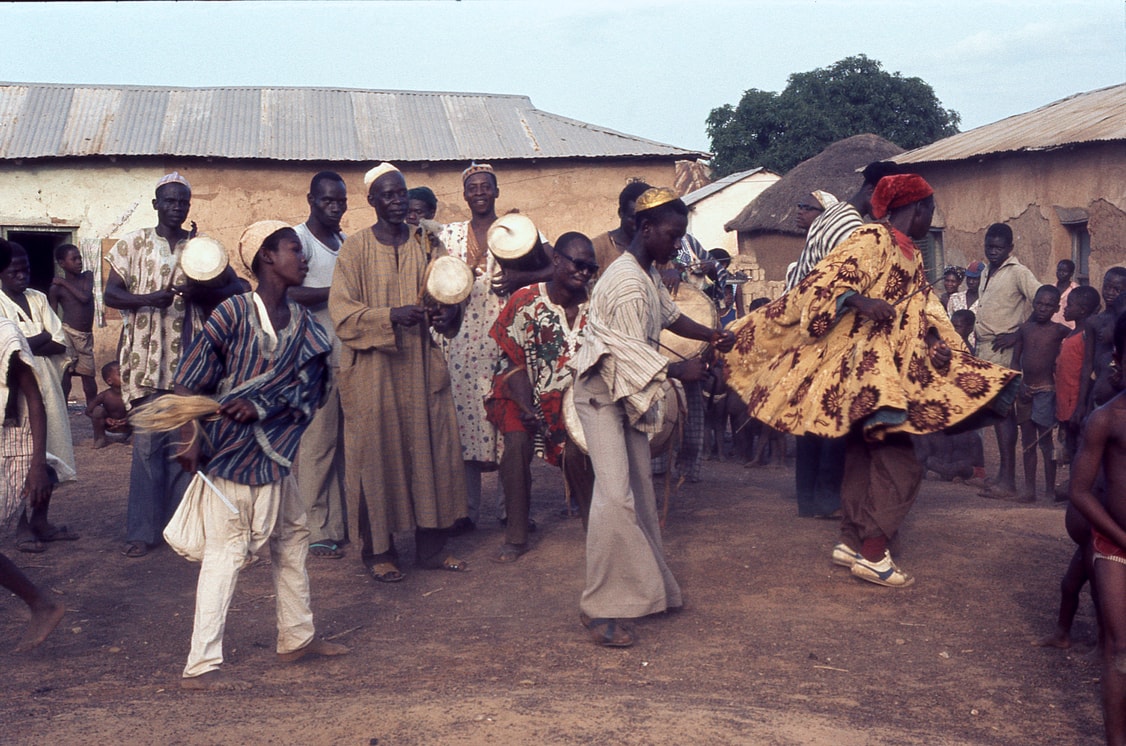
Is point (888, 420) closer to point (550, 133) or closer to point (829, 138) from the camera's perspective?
point (550, 133)

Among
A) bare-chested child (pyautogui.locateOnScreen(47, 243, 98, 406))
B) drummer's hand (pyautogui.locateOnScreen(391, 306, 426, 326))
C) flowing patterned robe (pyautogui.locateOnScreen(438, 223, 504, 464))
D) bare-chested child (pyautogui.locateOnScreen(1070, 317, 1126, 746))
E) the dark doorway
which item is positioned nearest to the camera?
bare-chested child (pyautogui.locateOnScreen(1070, 317, 1126, 746))

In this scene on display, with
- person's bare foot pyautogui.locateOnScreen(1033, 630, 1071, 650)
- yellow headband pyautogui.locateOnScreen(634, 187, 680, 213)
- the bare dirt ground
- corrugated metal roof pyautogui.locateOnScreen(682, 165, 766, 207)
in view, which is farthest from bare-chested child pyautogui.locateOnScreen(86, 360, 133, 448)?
corrugated metal roof pyautogui.locateOnScreen(682, 165, 766, 207)

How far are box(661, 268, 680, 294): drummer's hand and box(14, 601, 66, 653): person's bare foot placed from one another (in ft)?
11.3

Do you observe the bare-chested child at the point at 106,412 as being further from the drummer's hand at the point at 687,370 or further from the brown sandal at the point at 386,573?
the drummer's hand at the point at 687,370

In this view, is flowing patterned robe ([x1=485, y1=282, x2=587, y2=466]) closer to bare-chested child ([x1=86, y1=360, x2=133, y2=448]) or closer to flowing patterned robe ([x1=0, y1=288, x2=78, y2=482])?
flowing patterned robe ([x1=0, y1=288, x2=78, y2=482])

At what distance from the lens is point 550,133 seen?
687 inches

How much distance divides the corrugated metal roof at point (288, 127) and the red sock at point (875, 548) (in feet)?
38.0

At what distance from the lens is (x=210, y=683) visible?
441 cm

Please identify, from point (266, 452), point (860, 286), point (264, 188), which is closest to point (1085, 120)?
point (860, 286)

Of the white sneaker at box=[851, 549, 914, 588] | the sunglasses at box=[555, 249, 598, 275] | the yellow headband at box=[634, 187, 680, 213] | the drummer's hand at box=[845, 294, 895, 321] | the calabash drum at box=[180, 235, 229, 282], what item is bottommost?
the white sneaker at box=[851, 549, 914, 588]

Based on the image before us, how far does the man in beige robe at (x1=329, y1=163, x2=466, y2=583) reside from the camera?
19.9 ft

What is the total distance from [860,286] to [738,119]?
1491 inches

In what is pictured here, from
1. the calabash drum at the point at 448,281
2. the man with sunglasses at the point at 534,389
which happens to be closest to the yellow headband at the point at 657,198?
the man with sunglasses at the point at 534,389

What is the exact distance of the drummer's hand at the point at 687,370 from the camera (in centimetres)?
478
